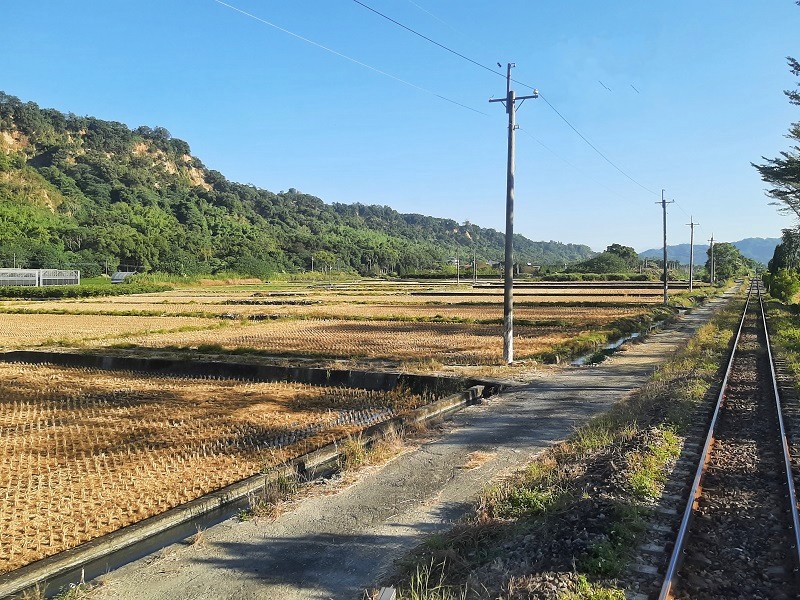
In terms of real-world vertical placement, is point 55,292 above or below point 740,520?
above

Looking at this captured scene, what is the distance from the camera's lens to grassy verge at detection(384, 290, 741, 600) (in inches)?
168

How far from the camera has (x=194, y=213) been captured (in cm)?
14338

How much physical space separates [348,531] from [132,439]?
5252 mm

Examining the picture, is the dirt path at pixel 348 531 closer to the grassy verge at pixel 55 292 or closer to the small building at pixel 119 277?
the grassy verge at pixel 55 292

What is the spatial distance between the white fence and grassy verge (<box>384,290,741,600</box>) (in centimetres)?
7813

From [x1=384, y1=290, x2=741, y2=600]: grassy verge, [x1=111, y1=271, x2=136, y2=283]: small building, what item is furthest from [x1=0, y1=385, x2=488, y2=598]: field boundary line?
[x1=111, y1=271, x2=136, y2=283]: small building

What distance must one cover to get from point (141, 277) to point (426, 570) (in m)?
85.7

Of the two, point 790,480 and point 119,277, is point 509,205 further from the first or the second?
point 119,277

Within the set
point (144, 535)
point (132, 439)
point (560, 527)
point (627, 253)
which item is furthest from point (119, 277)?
point (627, 253)

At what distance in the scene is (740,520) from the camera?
5.61 m

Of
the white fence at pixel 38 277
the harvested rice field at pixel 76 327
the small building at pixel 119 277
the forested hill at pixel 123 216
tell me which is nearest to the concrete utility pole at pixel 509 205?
the harvested rice field at pixel 76 327

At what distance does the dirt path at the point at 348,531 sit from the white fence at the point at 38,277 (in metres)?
76.6

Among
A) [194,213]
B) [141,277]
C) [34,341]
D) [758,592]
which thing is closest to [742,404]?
[758,592]

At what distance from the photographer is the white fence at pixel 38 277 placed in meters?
71.2
